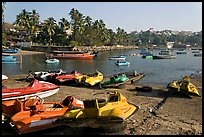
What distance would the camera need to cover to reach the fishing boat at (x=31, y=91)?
1681 cm

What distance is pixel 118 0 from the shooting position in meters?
7.73

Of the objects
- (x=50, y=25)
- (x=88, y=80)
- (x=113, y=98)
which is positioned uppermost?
(x=50, y=25)

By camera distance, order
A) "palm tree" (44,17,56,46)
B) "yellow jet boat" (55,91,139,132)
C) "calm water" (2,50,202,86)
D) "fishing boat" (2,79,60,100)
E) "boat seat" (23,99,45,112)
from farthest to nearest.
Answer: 1. "palm tree" (44,17,56,46)
2. "calm water" (2,50,202,86)
3. "fishing boat" (2,79,60,100)
4. "boat seat" (23,99,45,112)
5. "yellow jet boat" (55,91,139,132)

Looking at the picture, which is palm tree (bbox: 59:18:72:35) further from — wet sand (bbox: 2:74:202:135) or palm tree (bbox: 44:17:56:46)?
wet sand (bbox: 2:74:202:135)

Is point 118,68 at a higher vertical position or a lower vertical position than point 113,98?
lower

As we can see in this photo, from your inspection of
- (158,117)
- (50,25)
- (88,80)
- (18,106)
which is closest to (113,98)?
(158,117)

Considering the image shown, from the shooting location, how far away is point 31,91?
17859 mm

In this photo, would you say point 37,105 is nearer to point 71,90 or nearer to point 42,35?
point 71,90

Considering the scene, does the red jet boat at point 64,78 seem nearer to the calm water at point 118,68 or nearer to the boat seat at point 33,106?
the calm water at point 118,68

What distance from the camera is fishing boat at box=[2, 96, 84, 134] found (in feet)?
37.9

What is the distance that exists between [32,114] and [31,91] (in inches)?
218

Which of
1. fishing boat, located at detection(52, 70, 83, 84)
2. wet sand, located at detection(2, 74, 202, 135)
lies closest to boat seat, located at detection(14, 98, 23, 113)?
wet sand, located at detection(2, 74, 202, 135)

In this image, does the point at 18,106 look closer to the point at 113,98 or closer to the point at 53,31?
the point at 113,98

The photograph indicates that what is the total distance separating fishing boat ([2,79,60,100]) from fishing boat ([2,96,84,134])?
299 cm
